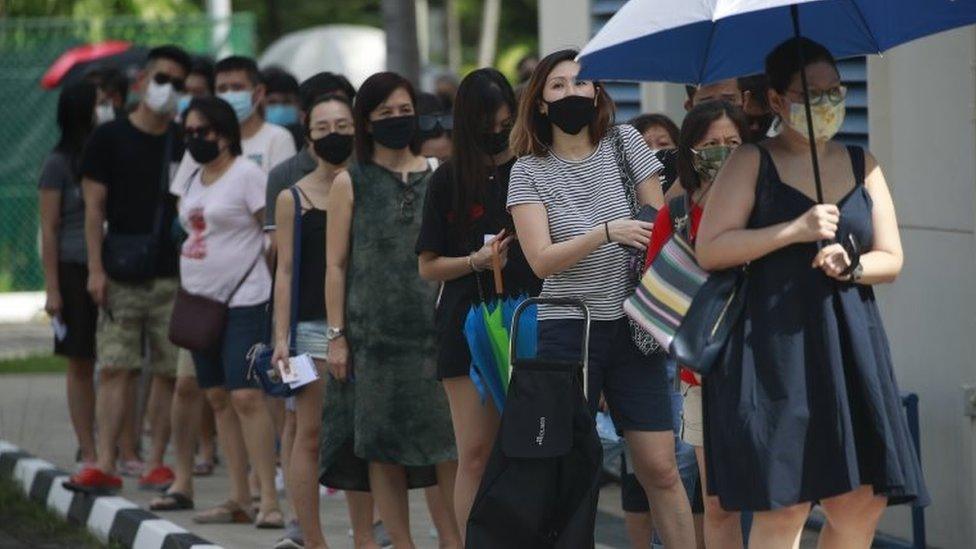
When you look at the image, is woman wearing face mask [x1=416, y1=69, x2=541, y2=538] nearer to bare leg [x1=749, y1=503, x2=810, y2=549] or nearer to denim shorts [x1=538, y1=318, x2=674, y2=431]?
denim shorts [x1=538, y1=318, x2=674, y2=431]

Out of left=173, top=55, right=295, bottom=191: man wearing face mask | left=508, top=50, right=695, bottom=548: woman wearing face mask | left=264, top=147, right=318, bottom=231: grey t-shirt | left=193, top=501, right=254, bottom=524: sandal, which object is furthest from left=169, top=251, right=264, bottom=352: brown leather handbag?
left=508, top=50, right=695, bottom=548: woman wearing face mask

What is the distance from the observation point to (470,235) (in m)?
7.06

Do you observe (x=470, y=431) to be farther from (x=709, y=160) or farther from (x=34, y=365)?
(x=34, y=365)

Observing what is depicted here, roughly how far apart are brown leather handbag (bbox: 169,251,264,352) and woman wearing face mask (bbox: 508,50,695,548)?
99.0 inches

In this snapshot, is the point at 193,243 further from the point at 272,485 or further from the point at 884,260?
the point at 884,260

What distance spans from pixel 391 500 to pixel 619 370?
1.45m

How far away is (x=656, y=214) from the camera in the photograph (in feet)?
21.4

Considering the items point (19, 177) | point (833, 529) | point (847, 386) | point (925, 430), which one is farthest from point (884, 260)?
point (19, 177)

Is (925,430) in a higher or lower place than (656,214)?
lower

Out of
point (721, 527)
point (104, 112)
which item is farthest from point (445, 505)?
point (104, 112)

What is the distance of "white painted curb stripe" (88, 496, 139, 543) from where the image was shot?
916 centimetres

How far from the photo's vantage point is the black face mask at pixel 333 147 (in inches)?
320

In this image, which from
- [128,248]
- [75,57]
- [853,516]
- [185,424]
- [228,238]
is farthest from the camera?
[75,57]

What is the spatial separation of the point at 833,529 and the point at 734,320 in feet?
2.06
